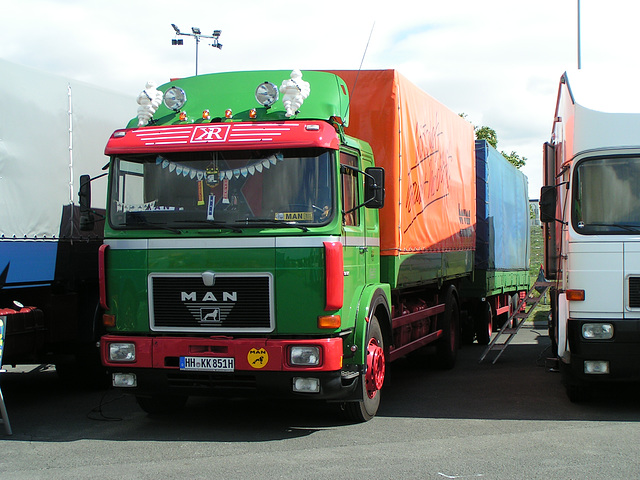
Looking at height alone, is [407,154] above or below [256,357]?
above

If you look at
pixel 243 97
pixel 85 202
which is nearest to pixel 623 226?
pixel 243 97

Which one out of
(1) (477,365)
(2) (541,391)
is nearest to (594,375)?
(2) (541,391)

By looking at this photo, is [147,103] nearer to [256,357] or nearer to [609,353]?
[256,357]

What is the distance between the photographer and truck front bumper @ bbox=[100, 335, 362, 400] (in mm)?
7062

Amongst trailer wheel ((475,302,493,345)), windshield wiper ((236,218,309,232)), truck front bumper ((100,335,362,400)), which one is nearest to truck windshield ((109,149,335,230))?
windshield wiper ((236,218,309,232))

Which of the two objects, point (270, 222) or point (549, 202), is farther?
point (549, 202)

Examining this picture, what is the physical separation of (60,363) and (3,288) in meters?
1.91

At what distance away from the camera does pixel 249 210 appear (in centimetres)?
722

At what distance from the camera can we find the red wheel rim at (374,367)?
7844 millimetres

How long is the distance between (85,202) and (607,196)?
17.4 ft

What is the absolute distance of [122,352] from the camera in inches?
293

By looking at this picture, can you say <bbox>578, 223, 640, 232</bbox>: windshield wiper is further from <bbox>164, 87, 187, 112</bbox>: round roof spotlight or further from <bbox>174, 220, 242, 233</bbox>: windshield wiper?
<bbox>164, 87, 187, 112</bbox>: round roof spotlight

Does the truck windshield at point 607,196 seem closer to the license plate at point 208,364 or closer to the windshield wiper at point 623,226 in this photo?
the windshield wiper at point 623,226

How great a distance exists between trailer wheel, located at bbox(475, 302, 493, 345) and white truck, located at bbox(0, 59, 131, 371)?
8318 mm
